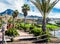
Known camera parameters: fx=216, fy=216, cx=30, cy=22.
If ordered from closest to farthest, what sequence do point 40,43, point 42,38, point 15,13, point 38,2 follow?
1. point 40,43
2. point 42,38
3. point 38,2
4. point 15,13

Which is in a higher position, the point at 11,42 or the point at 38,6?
the point at 38,6

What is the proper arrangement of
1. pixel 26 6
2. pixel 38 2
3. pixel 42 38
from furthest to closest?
pixel 26 6
pixel 38 2
pixel 42 38

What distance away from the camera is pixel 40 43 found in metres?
15.2

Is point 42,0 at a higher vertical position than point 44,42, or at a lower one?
higher

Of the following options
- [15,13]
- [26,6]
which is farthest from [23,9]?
[15,13]

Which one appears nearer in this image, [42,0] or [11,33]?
[11,33]

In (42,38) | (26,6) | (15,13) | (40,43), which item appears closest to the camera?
(40,43)

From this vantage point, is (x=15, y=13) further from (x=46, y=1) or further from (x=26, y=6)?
(x=46, y=1)

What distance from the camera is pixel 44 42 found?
16125mm

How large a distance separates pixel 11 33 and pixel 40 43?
11.9 feet

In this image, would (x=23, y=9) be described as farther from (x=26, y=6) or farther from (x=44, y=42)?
(x=44, y=42)

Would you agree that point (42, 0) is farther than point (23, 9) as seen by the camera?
No

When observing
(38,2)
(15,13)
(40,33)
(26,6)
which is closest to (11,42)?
(40,33)

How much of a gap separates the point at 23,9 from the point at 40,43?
135 feet
